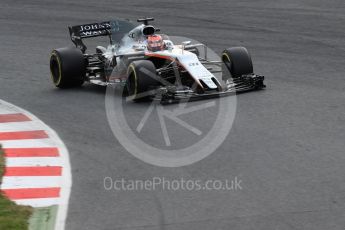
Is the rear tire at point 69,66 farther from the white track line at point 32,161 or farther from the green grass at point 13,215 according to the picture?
the green grass at point 13,215

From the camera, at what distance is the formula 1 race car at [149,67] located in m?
12.7

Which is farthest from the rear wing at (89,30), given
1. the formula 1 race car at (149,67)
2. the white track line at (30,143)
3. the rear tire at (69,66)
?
the white track line at (30,143)

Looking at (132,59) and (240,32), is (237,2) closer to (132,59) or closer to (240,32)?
(240,32)

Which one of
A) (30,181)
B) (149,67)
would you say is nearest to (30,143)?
(30,181)

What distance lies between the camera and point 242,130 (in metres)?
11.0

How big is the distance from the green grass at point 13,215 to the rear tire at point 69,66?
5.86 meters

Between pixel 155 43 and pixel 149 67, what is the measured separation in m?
1.09

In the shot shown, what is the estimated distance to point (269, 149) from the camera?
1005 centimetres

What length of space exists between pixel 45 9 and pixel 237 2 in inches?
216

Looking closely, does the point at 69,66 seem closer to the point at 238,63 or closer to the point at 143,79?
the point at 143,79

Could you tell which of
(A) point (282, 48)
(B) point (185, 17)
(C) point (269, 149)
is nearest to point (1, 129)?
(C) point (269, 149)

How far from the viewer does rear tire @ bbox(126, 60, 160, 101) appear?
12.6 meters

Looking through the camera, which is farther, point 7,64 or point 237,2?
point 237,2

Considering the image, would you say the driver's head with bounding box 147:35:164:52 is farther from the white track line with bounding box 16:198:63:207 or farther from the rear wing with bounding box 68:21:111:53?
Result: the white track line with bounding box 16:198:63:207
